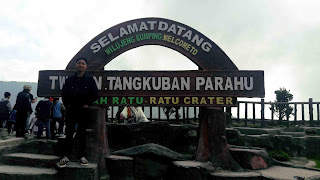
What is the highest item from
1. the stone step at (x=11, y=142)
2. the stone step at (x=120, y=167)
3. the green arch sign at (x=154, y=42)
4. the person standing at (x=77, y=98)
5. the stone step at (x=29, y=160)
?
the green arch sign at (x=154, y=42)

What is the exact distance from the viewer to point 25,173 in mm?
4824

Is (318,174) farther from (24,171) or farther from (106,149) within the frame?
(24,171)

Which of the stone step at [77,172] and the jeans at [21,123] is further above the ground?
the jeans at [21,123]

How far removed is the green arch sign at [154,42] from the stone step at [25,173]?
2.54m

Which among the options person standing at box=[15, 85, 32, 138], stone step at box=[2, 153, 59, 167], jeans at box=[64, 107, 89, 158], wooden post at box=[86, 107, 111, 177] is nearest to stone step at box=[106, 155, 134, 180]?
wooden post at box=[86, 107, 111, 177]

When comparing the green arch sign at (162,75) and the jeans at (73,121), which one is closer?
the jeans at (73,121)

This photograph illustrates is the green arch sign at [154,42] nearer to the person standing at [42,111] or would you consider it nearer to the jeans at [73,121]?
the jeans at [73,121]

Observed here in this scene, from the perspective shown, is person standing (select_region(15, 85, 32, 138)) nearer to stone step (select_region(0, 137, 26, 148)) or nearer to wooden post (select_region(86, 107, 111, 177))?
stone step (select_region(0, 137, 26, 148))

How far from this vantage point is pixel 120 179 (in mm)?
5758

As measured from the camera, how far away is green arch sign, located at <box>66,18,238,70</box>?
634cm

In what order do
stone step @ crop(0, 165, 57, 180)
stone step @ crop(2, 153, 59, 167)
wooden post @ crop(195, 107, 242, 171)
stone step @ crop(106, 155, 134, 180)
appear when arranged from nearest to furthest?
stone step @ crop(0, 165, 57, 180) < stone step @ crop(2, 153, 59, 167) < stone step @ crop(106, 155, 134, 180) < wooden post @ crop(195, 107, 242, 171)

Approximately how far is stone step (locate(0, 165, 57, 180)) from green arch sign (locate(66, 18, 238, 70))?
2.54 m

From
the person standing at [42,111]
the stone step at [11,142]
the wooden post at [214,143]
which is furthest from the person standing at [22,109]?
the wooden post at [214,143]

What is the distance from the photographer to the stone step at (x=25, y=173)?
187 inches
